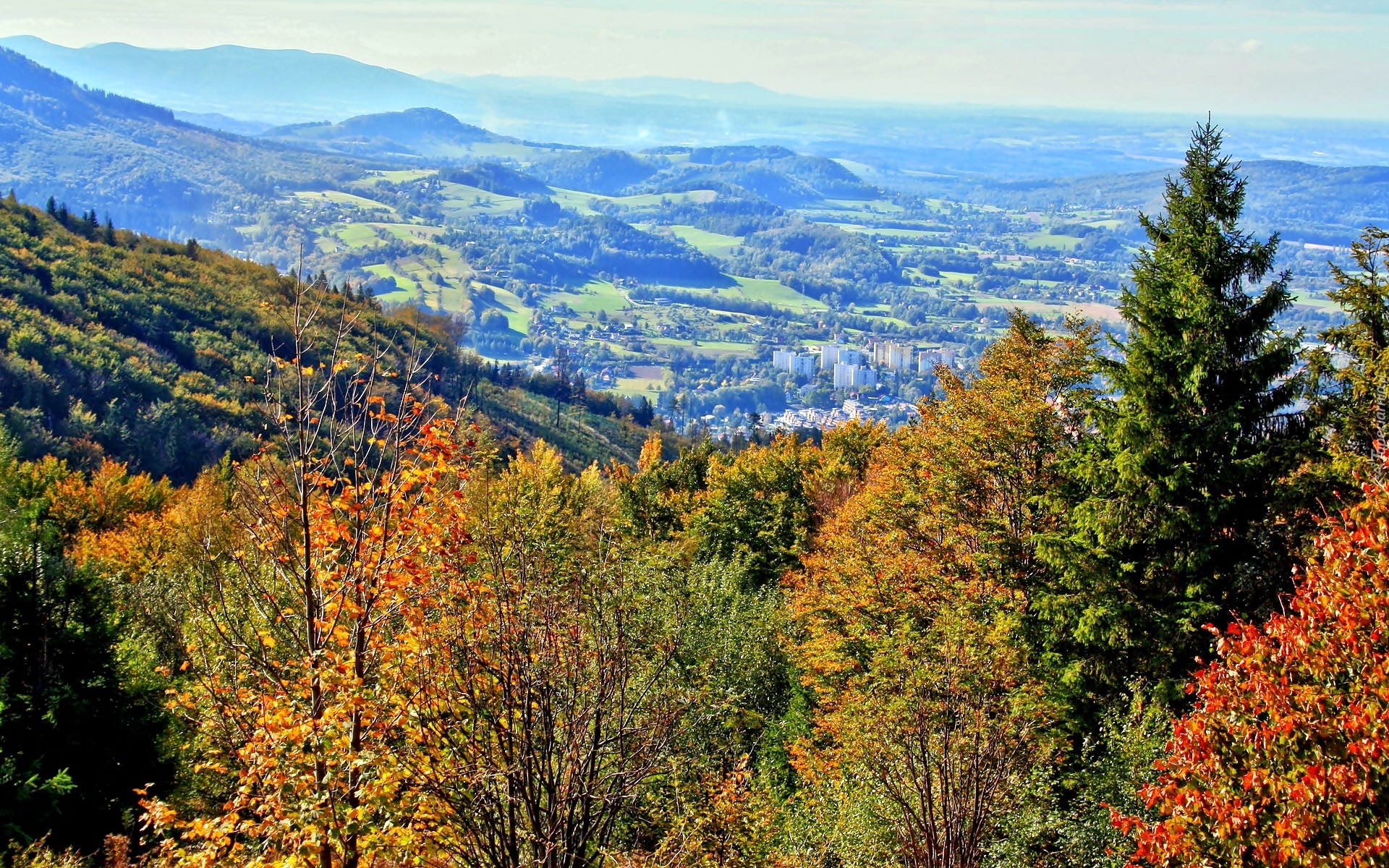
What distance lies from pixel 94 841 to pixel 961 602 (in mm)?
15241

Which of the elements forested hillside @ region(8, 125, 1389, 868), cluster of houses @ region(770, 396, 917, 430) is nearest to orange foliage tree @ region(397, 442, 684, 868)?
forested hillside @ region(8, 125, 1389, 868)

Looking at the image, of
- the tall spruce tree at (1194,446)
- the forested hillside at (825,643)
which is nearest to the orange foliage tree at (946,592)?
the forested hillside at (825,643)

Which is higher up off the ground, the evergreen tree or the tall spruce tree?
the tall spruce tree

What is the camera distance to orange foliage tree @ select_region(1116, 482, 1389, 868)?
23.1ft

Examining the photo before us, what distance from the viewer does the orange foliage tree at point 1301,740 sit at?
7.05 metres

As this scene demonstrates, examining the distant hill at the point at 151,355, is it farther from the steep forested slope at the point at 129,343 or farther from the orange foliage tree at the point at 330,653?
the orange foliage tree at the point at 330,653

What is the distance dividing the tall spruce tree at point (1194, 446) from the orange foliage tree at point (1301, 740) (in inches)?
283

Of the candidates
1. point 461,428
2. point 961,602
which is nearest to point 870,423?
point 961,602

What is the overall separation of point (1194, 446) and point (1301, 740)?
8565mm

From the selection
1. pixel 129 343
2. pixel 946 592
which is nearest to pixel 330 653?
pixel 946 592

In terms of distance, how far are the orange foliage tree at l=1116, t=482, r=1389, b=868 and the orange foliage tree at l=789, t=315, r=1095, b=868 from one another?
167 inches

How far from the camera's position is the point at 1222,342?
15.1 metres

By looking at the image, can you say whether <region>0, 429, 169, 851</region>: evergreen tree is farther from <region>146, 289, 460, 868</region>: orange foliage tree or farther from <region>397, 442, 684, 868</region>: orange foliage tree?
<region>397, 442, 684, 868</region>: orange foliage tree

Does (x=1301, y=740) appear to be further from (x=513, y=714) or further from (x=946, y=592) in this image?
(x=946, y=592)
